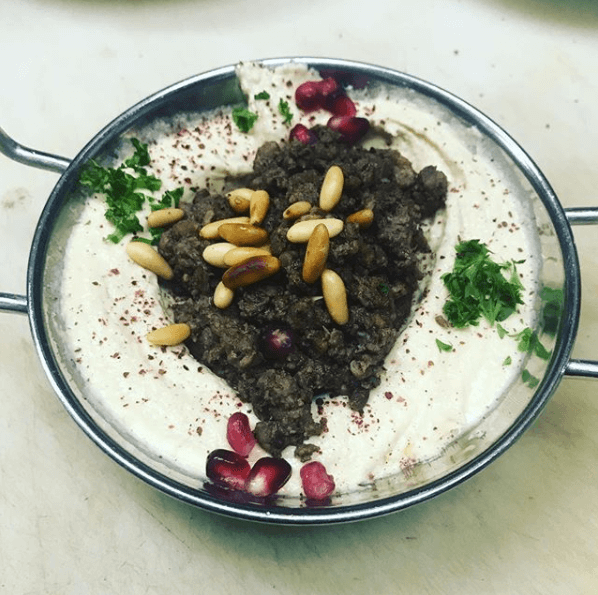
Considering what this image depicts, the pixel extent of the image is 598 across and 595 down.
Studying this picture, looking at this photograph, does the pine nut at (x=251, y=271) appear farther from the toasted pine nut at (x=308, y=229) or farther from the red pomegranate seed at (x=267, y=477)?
the red pomegranate seed at (x=267, y=477)

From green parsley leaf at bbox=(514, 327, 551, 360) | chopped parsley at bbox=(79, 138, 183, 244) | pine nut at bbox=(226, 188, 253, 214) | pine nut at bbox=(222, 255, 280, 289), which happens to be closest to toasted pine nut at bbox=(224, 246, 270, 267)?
pine nut at bbox=(222, 255, 280, 289)

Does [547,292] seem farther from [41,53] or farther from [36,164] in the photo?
[41,53]

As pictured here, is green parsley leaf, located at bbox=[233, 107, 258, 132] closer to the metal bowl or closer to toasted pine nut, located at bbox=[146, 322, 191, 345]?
the metal bowl

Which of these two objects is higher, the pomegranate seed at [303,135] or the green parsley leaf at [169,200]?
the pomegranate seed at [303,135]

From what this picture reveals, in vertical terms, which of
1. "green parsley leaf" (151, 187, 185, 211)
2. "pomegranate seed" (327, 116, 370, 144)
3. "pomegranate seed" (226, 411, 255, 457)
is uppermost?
"pomegranate seed" (327, 116, 370, 144)

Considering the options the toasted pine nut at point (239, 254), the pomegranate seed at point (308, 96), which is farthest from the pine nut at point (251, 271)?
the pomegranate seed at point (308, 96)

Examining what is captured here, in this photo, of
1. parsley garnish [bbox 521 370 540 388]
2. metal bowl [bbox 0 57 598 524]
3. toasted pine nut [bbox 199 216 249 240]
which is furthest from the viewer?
toasted pine nut [bbox 199 216 249 240]
